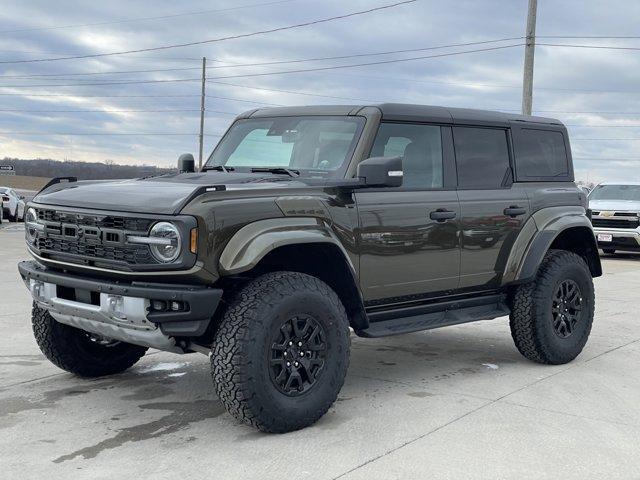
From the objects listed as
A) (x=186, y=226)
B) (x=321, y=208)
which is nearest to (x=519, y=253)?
(x=321, y=208)

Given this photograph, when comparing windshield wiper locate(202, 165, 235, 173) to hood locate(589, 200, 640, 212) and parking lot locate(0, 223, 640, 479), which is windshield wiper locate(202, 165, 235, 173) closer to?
parking lot locate(0, 223, 640, 479)

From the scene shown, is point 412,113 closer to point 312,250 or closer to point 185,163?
point 312,250

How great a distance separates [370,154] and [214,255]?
153 cm

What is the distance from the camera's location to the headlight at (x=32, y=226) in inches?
196

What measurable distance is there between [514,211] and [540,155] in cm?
83

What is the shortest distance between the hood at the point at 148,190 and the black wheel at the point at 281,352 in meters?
0.62

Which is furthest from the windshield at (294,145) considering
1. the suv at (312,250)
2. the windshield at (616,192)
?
the windshield at (616,192)

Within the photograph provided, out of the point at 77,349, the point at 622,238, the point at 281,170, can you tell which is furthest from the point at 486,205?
the point at 622,238

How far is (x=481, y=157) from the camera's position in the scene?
6.22m

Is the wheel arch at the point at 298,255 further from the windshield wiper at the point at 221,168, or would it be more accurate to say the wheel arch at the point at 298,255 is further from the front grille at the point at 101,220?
the windshield wiper at the point at 221,168

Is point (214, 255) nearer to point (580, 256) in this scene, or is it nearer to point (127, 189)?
point (127, 189)

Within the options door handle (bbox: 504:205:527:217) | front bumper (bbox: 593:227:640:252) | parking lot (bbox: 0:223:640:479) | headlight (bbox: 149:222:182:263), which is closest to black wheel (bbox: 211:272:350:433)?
parking lot (bbox: 0:223:640:479)

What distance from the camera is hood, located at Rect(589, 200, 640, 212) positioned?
18089 millimetres

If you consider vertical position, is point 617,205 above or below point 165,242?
below
